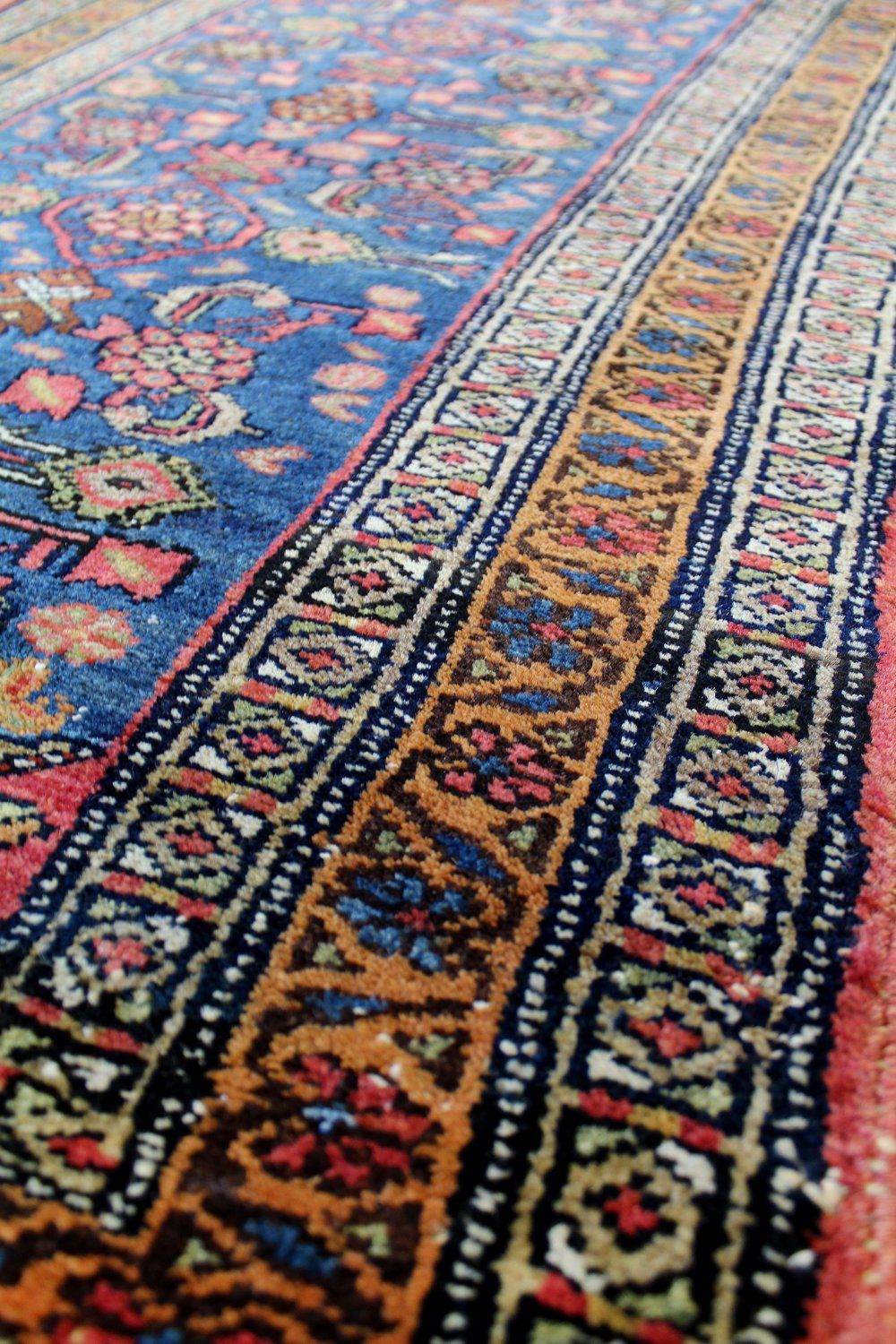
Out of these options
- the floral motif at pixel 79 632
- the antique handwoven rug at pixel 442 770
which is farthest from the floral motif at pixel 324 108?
the floral motif at pixel 79 632

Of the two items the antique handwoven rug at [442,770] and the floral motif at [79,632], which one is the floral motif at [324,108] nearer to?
the antique handwoven rug at [442,770]

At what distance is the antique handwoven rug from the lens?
107 centimetres

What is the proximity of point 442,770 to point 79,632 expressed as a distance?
640 millimetres

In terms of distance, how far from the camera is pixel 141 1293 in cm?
102

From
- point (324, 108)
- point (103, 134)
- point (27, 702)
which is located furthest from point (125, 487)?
point (324, 108)

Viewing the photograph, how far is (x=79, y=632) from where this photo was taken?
1.78 meters

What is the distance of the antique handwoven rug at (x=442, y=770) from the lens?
1074 millimetres

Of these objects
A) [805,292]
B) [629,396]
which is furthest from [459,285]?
[805,292]

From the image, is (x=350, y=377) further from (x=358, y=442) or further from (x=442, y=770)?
(x=442, y=770)

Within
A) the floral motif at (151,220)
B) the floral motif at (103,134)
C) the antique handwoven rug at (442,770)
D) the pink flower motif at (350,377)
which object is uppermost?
the floral motif at (103,134)

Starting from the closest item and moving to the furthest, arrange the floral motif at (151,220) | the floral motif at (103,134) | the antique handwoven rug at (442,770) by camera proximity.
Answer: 1. the antique handwoven rug at (442,770)
2. the floral motif at (151,220)
3. the floral motif at (103,134)

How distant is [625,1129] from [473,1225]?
0.19 metres

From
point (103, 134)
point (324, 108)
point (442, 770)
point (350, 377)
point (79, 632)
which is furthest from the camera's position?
point (324, 108)

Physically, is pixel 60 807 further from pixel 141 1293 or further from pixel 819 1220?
pixel 819 1220
